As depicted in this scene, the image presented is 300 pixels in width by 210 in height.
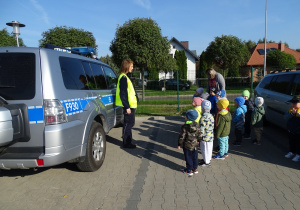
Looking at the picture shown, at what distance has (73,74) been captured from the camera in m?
3.45

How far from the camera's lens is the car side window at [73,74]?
126 inches

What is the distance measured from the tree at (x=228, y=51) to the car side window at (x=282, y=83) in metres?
19.2

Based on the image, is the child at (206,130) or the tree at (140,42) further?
the tree at (140,42)

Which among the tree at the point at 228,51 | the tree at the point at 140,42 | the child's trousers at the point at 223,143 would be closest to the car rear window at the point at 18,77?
the child's trousers at the point at 223,143

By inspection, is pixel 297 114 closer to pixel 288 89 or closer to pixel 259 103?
pixel 259 103

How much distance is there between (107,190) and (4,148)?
1.48 meters

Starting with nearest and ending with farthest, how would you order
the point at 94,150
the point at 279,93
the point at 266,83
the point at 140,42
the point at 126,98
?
the point at 94,150 → the point at 126,98 → the point at 279,93 → the point at 266,83 → the point at 140,42

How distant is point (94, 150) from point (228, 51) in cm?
2323

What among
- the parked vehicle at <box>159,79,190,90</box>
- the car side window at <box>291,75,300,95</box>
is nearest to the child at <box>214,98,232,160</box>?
the car side window at <box>291,75,300,95</box>

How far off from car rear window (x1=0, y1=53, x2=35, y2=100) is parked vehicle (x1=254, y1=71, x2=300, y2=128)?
474cm

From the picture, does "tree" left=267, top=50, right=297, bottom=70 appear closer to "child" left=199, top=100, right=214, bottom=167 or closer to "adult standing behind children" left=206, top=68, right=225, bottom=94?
"adult standing behind children" left=206, top=68, right=225, bottom=94

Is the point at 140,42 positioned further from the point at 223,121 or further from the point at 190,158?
the point at 190,158

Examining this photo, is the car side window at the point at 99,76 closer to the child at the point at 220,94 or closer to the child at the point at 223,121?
the child at the point at 223,121

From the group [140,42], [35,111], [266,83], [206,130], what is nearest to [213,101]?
[206,130]
